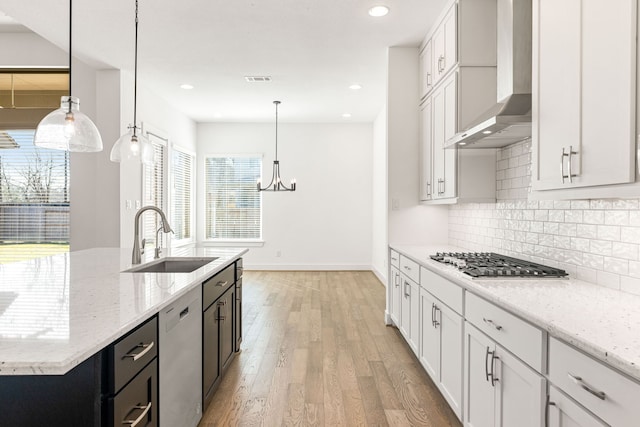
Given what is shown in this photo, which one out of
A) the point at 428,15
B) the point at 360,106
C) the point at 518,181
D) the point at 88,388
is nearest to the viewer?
the point at 88,388

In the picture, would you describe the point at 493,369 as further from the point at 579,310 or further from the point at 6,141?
the point at 6,141

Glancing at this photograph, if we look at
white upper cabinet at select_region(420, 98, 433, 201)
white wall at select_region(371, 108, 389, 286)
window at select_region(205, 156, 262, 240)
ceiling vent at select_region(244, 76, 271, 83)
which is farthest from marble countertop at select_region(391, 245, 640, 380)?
window at select_region(205, 156, 262, 240)

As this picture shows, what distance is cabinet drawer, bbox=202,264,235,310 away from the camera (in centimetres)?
225

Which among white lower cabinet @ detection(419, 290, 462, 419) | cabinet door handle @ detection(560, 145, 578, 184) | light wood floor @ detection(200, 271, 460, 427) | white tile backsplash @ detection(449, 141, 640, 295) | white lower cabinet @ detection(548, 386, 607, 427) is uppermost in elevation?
cabinet door handle @ detection(560, 145, 578, 184)

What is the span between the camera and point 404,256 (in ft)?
11.2

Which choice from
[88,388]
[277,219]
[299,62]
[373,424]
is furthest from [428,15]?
[277,219]

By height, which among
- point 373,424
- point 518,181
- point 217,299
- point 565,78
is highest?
point 565,78

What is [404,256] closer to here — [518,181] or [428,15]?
[518,181]

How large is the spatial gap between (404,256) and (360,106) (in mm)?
3638

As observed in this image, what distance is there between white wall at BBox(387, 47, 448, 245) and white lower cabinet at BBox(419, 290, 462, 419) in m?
1.27

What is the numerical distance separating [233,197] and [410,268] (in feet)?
17.3

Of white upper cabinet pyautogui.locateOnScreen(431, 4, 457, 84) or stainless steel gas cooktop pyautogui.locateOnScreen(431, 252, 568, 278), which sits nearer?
stainless steel gas cooktop pyautogui.locateOnScreen(431, 252, 568, 278)

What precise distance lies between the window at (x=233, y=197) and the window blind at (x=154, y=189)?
1.61 metres

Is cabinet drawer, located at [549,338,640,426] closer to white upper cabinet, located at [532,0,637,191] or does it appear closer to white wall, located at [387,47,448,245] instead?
white upper cabinet, located at [532,0,637,191]
